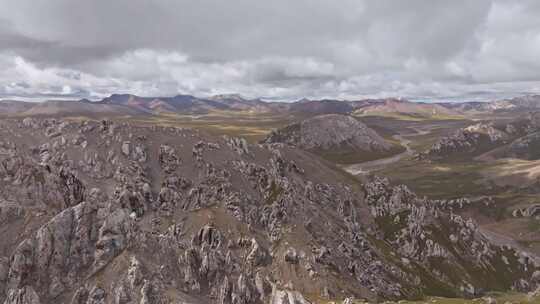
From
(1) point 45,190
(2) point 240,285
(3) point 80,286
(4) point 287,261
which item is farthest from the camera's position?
(4) point 287,261

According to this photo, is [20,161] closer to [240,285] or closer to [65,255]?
[65,255]

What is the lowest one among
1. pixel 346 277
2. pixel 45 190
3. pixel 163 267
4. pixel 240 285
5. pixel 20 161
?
pixel 346 277

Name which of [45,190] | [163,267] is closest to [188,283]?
[163,267]

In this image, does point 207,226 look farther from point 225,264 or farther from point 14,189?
point 14,189

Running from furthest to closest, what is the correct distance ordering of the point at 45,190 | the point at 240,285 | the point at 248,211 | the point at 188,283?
1. the point at 248,211
2. the point at 45,190
3. the point at 240,285
4. the point at 188,283

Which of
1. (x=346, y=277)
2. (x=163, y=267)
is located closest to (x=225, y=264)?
(x=163, y=267)

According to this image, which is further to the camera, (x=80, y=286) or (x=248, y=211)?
(x=248, y=211)

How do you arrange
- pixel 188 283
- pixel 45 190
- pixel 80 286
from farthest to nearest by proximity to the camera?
pixel 45 190 < pixel 188 283 < pixel 80 286

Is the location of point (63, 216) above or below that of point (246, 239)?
above

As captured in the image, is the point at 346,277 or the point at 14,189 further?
the point at 346,277
